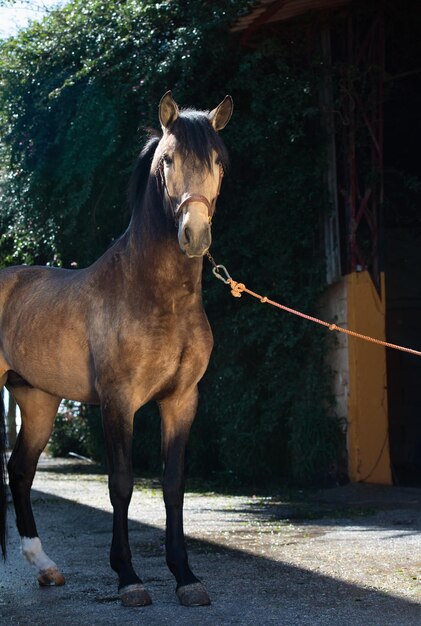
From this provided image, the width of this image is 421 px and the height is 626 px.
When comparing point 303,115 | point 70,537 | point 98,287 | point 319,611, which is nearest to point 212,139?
point 98,287

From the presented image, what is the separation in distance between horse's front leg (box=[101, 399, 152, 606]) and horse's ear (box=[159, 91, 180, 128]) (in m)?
1.18

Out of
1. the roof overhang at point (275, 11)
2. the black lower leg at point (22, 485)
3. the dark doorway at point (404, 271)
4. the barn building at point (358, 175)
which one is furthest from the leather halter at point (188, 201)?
the dark doorway at point (404, 271)

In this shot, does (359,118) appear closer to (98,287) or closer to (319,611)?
(98,287)

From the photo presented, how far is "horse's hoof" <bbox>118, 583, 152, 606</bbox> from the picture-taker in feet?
12.4

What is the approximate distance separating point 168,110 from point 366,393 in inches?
205

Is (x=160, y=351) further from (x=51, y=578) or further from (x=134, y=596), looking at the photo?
(x=51, y=578)

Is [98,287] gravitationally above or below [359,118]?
below

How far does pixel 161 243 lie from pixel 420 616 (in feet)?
5.83

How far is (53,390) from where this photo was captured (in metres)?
4.52

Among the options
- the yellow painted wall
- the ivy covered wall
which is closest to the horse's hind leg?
the ivy covered wall

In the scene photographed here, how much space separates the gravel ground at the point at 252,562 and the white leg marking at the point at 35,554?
0.35 feet

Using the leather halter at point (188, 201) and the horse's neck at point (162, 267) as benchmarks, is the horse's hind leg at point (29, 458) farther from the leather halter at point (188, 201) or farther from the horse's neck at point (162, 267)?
the leather halter at point (188, 201)

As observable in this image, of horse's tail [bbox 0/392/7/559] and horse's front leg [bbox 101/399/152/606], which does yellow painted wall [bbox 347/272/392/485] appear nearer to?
horse's tail [bbox 0/392/7/559]

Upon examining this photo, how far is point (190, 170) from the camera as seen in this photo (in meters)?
3.70
